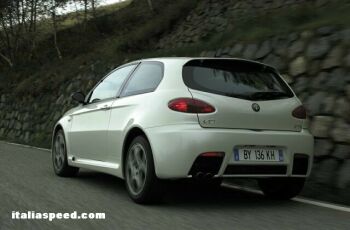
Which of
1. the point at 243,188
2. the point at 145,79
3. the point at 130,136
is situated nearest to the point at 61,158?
the point at 130,136

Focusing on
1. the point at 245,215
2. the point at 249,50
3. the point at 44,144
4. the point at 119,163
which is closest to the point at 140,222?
the point at 245,215

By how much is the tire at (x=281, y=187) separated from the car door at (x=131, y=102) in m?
1.67

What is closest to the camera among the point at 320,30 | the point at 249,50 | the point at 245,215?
the point at 245,215

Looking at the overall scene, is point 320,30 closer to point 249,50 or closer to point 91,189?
point 249,50

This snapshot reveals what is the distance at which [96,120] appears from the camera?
289 inches

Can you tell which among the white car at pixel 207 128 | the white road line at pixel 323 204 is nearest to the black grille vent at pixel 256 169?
the white car at pixel 207 128

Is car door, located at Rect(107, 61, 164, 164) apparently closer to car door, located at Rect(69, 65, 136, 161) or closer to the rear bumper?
car door, located at Rect(69, 65, 136, 161)

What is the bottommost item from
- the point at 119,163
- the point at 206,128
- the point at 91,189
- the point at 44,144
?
the point at 44,144

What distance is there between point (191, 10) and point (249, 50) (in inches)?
338

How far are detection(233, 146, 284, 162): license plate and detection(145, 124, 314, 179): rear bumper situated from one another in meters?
0.04

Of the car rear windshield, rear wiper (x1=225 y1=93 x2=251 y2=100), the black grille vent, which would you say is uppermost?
the car rear windshield

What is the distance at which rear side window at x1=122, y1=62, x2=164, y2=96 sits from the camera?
6.20 metres

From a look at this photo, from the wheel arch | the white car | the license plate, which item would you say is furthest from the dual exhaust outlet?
the wheel arch

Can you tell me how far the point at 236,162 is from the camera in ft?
18.3
